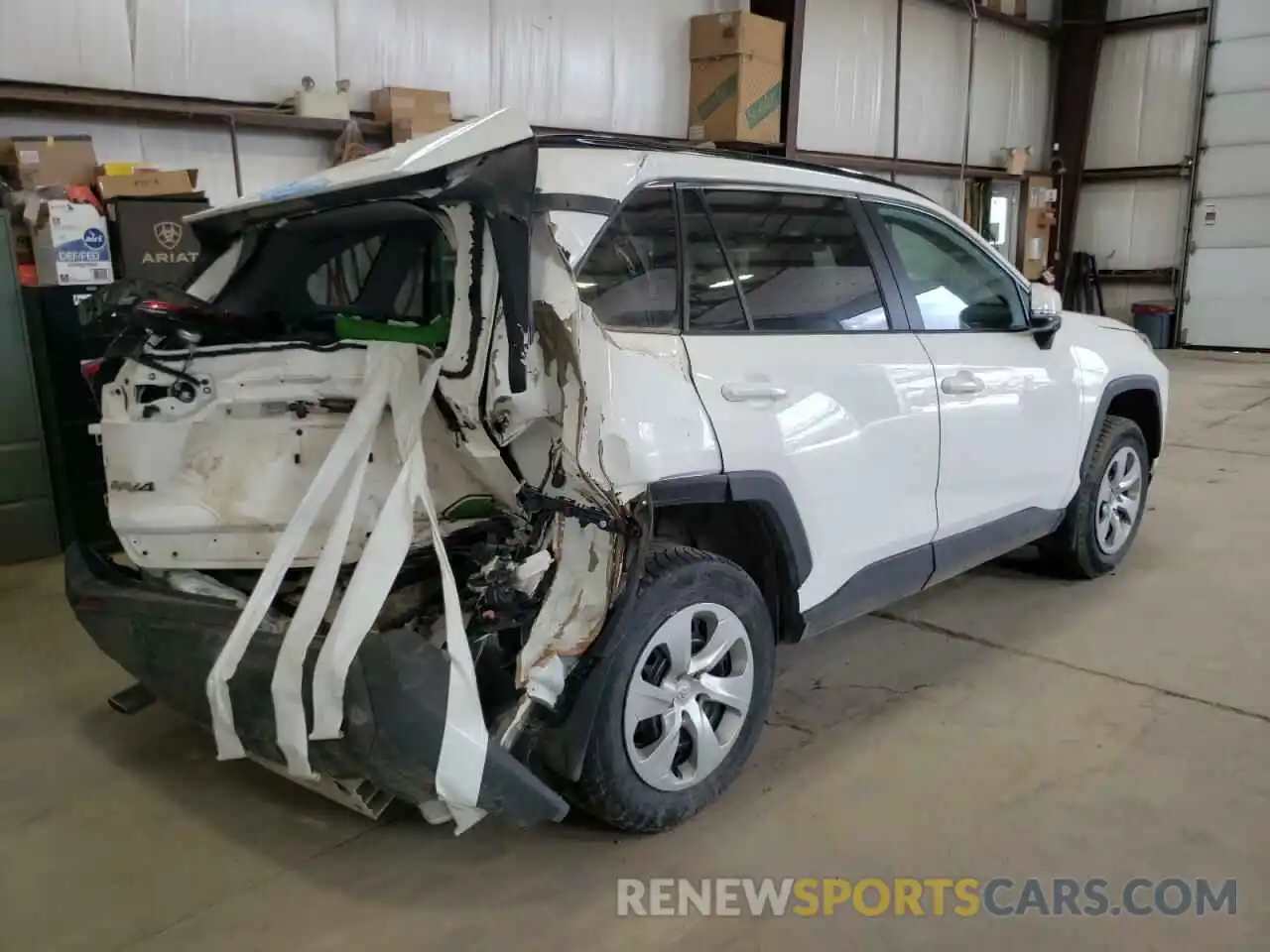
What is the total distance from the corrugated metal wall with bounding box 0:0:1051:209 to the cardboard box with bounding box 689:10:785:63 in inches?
5.7

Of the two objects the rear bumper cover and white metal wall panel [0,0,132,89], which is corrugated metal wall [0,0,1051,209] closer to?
white metal wall panel [0,0,132,89]

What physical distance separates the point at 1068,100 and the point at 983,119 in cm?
198

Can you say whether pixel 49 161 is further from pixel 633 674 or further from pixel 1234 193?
pixel 1234 193

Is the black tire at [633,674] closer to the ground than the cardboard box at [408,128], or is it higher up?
closer to the ground

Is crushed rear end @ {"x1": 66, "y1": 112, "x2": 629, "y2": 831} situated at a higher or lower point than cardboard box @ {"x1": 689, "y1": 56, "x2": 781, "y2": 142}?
lower

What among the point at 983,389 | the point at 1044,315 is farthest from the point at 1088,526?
the point at 983,389

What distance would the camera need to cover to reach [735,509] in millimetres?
2561

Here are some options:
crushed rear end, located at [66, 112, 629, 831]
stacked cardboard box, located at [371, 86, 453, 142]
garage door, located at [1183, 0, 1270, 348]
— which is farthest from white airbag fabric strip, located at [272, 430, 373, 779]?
garage door, located at [1183, 0, 1270, 348]

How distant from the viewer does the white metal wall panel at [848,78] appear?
980 cm

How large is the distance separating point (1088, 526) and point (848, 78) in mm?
7617

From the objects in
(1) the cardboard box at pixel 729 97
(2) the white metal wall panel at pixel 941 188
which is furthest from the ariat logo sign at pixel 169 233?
(2) the white metal wall panel at pixel 941 188

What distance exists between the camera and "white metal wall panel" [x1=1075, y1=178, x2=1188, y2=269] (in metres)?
13.4

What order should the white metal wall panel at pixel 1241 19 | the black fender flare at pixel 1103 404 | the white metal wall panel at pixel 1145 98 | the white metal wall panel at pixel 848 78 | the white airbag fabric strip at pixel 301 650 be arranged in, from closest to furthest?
the white airbag fabric strip at pixel 301 650
the black fender flare at pixel 1103 404
the white metal wall panel at pixel 848 78
the white metal wall panel at pixel 1241 19
the white metal wall panel at pixel 1145 98

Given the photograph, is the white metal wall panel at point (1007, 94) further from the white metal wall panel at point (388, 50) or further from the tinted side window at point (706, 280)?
the tinted side window at point (706, 280)
